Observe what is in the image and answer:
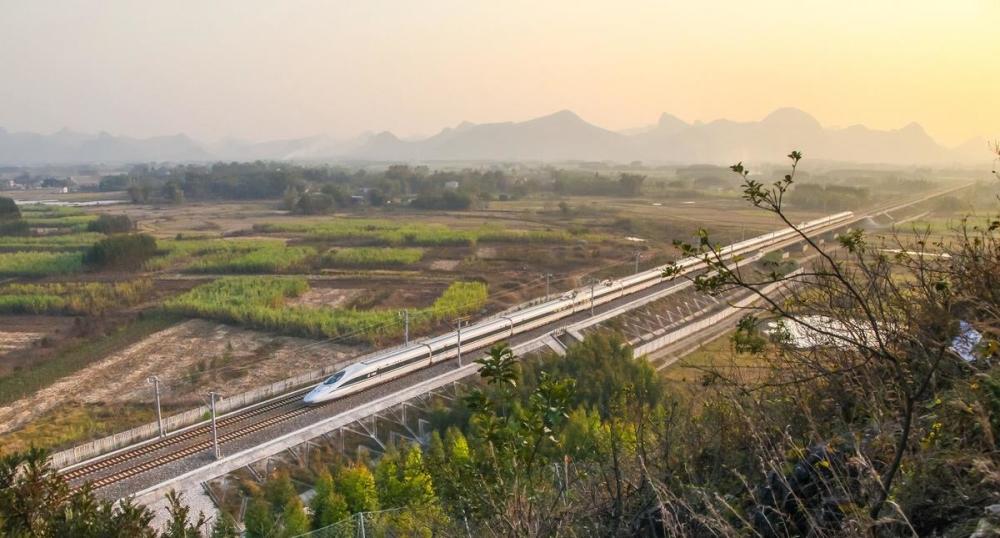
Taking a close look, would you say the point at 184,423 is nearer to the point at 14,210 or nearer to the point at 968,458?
the point at 968,458

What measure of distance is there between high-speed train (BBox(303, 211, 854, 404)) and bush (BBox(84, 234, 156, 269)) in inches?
944

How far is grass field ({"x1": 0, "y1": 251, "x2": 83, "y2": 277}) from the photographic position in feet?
110

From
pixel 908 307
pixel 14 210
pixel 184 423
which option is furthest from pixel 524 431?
pixel 14 210

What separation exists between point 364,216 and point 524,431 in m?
56.1

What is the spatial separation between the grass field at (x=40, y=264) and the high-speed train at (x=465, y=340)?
25.3 metres

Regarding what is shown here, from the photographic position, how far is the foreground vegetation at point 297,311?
2281 centimetres

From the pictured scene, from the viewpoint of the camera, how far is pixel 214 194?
8081cm

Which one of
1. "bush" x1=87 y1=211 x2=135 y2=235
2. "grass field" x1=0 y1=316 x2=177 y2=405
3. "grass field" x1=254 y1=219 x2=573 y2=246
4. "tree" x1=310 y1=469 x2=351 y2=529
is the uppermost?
"bush" x1=87 y1=211 x2=135 y2=235

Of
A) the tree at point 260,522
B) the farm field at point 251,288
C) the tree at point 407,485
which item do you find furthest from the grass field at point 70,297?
the tree at point 407,485

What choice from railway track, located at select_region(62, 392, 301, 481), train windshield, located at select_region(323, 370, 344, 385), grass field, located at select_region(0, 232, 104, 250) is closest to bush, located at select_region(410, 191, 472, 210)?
grass field, located at select_region(0, 232, 104, 250)

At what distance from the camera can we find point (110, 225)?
46.7 meters

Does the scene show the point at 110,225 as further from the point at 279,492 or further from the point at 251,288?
the point at 279,492

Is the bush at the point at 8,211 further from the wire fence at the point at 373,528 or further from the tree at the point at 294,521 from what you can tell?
the wire fence at the point at 373,528

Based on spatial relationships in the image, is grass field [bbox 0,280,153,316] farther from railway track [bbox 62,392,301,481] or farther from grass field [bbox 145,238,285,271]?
railway track [bbox 62,392,301,481]
